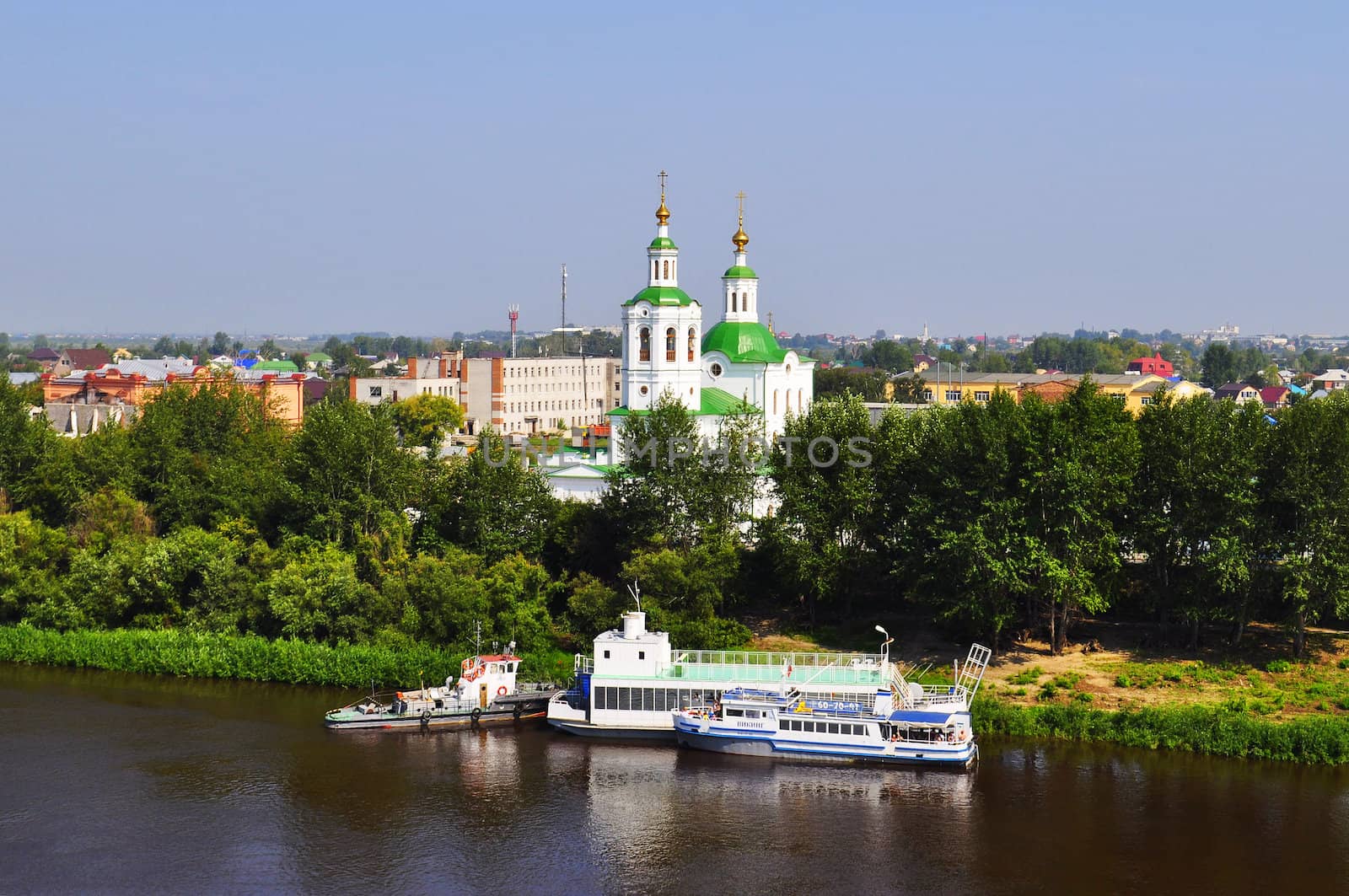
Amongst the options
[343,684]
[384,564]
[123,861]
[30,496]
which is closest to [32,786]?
[123,861]

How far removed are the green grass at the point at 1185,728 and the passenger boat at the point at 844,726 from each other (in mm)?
1155

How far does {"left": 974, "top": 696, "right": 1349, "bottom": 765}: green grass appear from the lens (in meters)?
31.0

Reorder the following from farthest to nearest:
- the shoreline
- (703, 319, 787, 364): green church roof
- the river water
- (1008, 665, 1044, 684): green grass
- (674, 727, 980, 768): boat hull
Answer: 1. (703, 319, 787, 364): green church roof
2. (1008, 665, 1044, 684): green grass
3. the shoreline
4. (674, 727, 980, 768): boat hull
5. the river water

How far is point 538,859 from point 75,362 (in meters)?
145

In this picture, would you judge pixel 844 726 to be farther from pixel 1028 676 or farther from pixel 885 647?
pixel 1028 676

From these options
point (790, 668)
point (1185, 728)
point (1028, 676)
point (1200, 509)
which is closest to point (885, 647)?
point (1028, 676)

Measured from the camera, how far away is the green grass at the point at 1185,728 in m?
31.0

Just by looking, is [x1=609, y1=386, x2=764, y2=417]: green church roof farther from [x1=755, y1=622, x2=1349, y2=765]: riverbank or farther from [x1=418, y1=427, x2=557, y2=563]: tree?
[x1=755, y1=622, x2=1349, y2=765]: riverbank

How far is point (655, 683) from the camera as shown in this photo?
111ft

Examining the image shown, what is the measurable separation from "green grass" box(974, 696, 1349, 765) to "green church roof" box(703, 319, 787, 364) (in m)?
22.4

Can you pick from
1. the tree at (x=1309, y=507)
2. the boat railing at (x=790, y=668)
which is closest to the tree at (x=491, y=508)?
the boat railing at (x=790, y=668)

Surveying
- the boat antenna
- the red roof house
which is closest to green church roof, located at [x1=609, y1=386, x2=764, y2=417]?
the boat antenna

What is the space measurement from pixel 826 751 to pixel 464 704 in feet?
28.5

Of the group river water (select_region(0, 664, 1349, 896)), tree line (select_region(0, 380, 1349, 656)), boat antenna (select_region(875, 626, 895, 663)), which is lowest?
river water (select_region(0, 664, 1349, 896))
